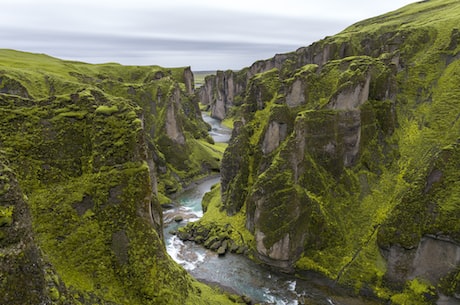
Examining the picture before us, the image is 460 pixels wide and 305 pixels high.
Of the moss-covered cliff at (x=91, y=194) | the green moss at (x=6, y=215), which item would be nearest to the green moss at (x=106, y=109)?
the moss-covered cliff at (x=91, y=194)

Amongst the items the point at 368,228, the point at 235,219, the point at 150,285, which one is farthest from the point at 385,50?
the point at 150,285

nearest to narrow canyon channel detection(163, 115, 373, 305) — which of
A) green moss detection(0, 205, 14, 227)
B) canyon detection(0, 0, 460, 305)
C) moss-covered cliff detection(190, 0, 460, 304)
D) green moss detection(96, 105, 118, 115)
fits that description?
canyon detection(0, 0, 460, 305)

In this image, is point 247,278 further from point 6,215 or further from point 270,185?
point 6,215

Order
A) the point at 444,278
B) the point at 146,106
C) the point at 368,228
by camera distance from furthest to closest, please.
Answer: the point at 146,106
the point at 368,228
the point at 444,278

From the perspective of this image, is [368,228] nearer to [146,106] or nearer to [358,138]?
[358,138]

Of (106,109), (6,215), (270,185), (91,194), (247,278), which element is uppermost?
(106,109)

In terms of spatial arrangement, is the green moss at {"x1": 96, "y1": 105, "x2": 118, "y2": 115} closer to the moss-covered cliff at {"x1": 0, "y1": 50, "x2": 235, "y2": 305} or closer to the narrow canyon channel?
the moss-covered cliff at {"x1": 0, "y1": 50, "x2": 235, "y2": 305}

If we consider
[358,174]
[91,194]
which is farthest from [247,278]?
[91,194]

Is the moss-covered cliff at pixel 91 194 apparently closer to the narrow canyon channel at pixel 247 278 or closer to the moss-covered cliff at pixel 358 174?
the narrow canyon channel at pixel 247 278

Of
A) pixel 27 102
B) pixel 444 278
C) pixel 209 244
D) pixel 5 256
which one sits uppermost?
pixel 27 102
